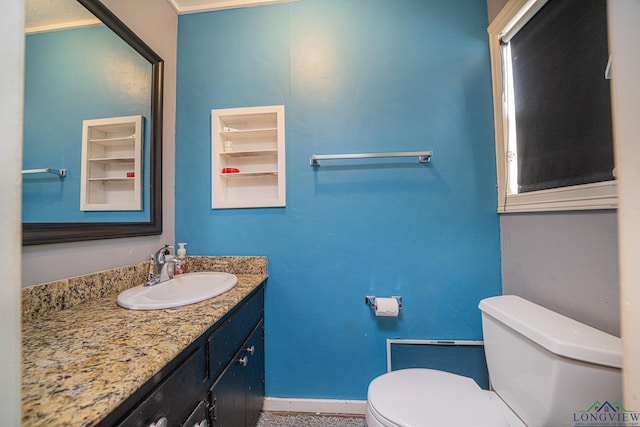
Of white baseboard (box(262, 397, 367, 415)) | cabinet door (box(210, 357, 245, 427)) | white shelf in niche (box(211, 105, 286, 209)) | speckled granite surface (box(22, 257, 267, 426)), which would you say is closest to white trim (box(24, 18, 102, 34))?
white shelf in niche (box(211, 105, 286, 209))

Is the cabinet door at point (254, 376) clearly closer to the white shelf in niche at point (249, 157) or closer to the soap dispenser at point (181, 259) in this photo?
the soap dispenser at point (181, 259)

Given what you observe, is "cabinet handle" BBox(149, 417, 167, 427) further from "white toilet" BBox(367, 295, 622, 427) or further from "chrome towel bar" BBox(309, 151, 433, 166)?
"chrome towel bar" BBox(309, 151, 433, 166)

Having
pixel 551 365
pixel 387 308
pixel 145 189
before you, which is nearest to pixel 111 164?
pixel 145 189

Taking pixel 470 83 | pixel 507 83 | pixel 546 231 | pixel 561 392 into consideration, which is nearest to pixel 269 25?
pixel 470 83

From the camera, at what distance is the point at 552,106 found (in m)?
0.92

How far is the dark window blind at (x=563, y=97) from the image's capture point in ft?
2.48

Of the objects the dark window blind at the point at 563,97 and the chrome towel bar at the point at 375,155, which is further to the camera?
the chrome towel bar at the point at 375,155

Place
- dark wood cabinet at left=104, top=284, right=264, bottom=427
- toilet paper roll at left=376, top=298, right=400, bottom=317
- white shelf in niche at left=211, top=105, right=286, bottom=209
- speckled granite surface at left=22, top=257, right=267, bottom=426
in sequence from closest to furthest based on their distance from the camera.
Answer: speckled granite surface at left=22, top=257, right=267, bottom=426 → dark wood cabinet at left=104, top=284, right=264, bottom=427 → toilet paper roll at left=376, top=298, right=400, bottom=317 → white shelf in niche at left=211, top=105, right=286, bottom=209

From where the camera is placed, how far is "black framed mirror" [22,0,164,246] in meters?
0.73

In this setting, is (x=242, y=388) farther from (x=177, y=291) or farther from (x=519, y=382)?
(x=519, y=382)

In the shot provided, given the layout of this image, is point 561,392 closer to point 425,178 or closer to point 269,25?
point 425,178

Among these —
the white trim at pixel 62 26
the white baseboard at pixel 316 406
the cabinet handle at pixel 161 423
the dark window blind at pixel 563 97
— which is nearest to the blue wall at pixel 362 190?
the white baseboard at pixel 316 406

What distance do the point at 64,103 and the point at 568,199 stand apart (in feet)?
6.35

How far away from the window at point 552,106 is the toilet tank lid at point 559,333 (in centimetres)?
42
